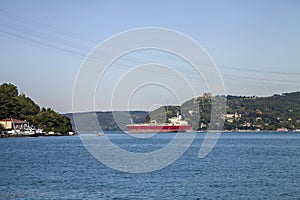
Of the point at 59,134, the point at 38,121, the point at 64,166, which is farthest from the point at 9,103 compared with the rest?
the point at 64,166

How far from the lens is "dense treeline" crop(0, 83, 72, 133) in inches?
6506

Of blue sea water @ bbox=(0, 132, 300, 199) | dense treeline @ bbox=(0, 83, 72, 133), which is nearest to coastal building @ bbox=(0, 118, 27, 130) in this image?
dense treeline @ bbox=(0, 83, 72, 133)

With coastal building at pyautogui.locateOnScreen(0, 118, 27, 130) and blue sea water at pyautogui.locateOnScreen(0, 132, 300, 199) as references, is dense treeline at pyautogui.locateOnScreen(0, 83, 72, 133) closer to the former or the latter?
coastal building at pyautogui.locateOnScreen(0, 118, 27, 130)

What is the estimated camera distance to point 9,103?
6535 inches

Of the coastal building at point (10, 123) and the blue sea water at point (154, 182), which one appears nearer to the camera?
the blue sea water at point (154, 182)

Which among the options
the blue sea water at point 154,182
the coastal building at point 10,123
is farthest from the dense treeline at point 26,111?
the blue sea water at point 154,182

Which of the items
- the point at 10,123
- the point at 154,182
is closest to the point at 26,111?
the point at 10,123

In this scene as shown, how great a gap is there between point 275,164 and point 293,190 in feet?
71.1

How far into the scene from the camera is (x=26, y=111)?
17838 cm

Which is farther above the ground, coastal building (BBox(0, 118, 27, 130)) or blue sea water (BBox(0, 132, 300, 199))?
coastal building (BBox(0, 118, 27, 130))

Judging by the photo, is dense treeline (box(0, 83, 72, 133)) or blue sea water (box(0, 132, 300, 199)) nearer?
blue sea water (box(0, 132, 300, 199))

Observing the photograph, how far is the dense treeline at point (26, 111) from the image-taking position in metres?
165

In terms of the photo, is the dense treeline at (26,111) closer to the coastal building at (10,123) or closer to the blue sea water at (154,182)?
the coastal building at (10,123)

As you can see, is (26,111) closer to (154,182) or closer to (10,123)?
(10,123)
